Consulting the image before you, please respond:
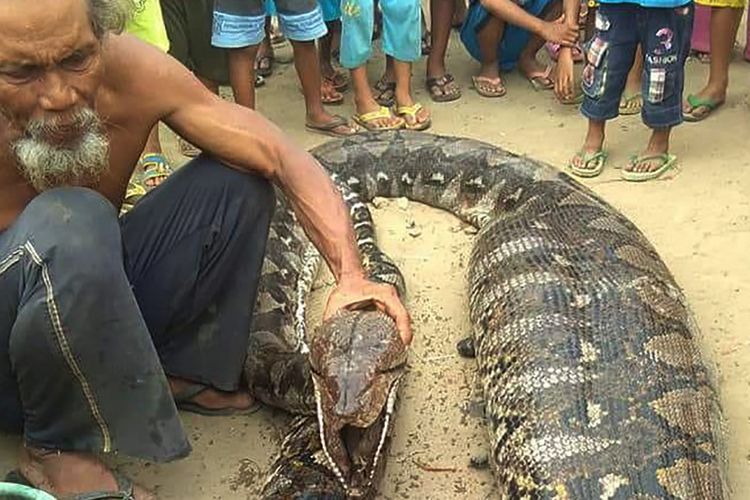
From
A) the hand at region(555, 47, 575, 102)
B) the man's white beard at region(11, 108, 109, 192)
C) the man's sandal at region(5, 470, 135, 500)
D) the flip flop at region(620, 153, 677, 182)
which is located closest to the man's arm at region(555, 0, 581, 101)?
the hand at region(555, 47, 575, 102)

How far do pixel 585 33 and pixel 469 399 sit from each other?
363cm

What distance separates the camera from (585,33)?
680cm

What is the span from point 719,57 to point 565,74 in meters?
0.84

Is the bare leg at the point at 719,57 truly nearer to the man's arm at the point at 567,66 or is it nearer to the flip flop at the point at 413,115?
the man's arm at the point at 567,66

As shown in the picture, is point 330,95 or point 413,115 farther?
point 330,95

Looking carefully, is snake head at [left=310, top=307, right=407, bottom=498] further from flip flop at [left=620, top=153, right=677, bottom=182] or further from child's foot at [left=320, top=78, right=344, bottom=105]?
child's foot at [left=320, top=78, right=344, bottom=105]

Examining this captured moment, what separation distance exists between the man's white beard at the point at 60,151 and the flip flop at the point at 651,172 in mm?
3041

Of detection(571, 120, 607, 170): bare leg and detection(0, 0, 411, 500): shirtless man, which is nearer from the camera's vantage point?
detection(0, 0, 411, 500): shirtless man

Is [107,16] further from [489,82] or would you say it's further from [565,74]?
[489,82]

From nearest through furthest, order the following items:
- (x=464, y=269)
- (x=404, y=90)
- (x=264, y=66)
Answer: (x=464, y=269)
(x=404, y=90)
(x=264, y=66)

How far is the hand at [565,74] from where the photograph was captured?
600 cm

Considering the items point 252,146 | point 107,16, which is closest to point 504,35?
point 252,146

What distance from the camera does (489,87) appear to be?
6.45m

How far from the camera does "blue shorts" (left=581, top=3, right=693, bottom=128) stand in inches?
202
